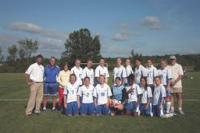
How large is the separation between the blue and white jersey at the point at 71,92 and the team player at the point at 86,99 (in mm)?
167

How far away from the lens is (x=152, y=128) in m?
9.00

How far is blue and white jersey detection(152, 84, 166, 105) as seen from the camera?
10883 millimetres

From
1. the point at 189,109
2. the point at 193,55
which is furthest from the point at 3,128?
the point at 193,55

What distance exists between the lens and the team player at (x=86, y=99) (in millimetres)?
11391

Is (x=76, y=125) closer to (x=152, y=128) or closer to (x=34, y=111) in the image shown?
(x=152, y=128)

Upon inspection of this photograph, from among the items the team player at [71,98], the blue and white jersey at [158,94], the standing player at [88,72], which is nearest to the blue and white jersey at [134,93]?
the blue and white jersey at [158,94]

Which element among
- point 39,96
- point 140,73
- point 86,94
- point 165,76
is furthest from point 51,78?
point 165,76

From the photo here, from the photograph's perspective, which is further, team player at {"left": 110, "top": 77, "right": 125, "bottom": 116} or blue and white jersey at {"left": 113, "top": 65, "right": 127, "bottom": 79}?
blue and white jersey at {"left": 113, "top": 65, "right": 127, "bottom": 79}

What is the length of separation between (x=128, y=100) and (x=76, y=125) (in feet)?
8.81

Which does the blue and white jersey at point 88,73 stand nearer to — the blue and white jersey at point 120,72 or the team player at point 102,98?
the team player at point 102,98

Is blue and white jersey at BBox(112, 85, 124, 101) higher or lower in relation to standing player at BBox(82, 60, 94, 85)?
lower

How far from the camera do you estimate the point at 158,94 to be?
10977 millimetres

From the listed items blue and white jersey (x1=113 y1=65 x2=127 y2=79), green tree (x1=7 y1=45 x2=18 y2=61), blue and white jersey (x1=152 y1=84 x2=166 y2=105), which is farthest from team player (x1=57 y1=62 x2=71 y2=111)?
green tree (x1=7 y1=45 x2=18 y2=61)

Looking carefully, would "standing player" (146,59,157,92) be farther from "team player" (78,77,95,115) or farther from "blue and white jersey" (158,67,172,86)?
"team player" (78,77,95,115)
